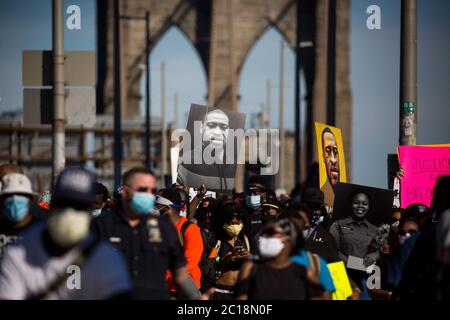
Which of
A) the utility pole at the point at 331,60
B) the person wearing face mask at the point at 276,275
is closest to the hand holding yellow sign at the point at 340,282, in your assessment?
the person wearing face mask at the point at 276,275

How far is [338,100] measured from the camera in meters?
53.4

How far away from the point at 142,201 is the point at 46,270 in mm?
1752

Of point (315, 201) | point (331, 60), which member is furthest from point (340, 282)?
point (331, 60)

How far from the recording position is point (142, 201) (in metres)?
8.41

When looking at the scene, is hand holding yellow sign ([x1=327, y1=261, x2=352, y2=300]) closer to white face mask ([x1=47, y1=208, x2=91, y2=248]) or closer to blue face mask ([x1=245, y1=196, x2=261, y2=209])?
white face mask ([x1=47, y1=208, x2=91, y2=248])

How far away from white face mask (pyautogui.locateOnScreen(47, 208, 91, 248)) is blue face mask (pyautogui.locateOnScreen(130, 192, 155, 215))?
5.55ft

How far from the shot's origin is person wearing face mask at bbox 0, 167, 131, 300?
6.68 meters

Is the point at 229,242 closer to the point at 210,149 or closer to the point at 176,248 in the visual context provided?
the point at 176,248

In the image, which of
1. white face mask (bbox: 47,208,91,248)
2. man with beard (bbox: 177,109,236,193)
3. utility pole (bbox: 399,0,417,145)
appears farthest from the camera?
man with beard (bbox: 177,109,236,193)

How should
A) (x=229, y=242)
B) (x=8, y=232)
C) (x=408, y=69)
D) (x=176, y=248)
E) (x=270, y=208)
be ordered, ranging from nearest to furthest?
(x=176, y=248) < (x=8, y=232) < (x=229, y=242) < (x=270, y=208) < (x=408, y=69)

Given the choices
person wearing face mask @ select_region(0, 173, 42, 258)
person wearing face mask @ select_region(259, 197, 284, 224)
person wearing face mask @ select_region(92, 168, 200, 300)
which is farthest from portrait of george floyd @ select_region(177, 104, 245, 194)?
person wearing face mask @ select_region(92, 168, 200, 300)

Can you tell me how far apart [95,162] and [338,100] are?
1099cm
